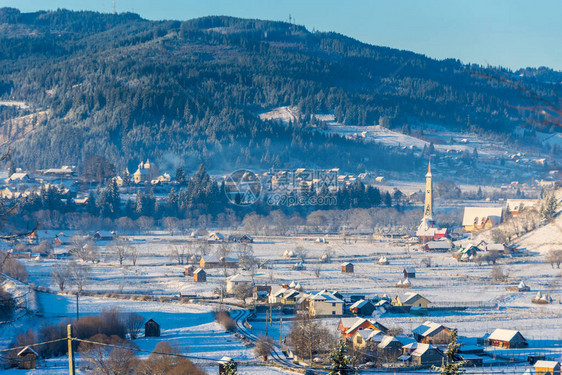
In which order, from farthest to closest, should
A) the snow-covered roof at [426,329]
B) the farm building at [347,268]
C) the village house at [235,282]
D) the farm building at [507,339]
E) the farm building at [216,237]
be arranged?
the farm building at [216,237]
the farm building at [347,268]
the village house at [235,282]
the snow-covered roof at [426,329]
the farm building at [507,339]

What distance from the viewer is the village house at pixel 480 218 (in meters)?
81.2

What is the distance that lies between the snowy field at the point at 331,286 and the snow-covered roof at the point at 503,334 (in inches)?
33.7

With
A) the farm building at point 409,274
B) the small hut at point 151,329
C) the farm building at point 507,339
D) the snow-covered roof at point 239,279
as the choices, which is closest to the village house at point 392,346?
the farm building at point 507,339

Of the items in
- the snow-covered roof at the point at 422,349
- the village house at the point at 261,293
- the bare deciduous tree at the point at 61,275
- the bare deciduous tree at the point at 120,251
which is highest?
the snow-covered roof at the point at 422,349

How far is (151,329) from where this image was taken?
33531 millimetres

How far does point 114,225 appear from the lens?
274 ft

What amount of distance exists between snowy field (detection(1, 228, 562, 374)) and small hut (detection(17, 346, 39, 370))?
0.70 m

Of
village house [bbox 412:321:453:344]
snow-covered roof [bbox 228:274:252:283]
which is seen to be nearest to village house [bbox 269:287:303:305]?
snow-covered roof [bbox 228:274:252:283]

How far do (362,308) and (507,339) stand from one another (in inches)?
349

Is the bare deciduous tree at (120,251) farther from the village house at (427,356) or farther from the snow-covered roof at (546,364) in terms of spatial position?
the snow-covered roof at (546,364)

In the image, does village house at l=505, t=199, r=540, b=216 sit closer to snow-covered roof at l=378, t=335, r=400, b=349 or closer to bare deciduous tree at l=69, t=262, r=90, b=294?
bare deciduous tree at l=69, t=262, r=90, b=294

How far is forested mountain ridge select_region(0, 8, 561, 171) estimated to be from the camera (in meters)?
133

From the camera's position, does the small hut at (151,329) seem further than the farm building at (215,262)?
No

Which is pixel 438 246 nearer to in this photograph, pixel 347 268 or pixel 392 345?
pixel 347 268
